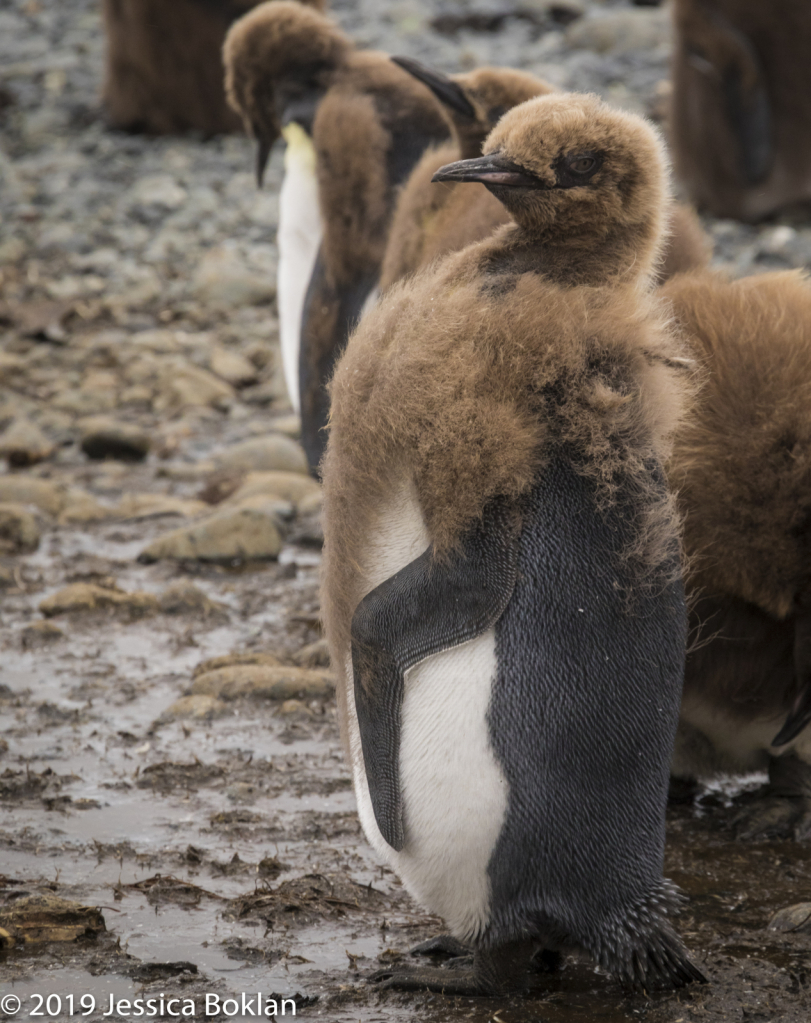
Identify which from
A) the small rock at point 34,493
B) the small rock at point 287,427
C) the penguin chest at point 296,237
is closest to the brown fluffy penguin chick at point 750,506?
the penguin chest at point 296,237

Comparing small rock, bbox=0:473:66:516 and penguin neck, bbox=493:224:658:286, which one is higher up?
penguin neck, bbox=493:224:658:286

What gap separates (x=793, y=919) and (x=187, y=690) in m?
1.53

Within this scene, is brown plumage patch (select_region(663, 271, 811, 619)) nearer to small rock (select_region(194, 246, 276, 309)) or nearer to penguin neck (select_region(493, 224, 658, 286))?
penguin neck (select_region(493, 224, 658, 286))

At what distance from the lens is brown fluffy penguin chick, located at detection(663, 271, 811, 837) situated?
222cm

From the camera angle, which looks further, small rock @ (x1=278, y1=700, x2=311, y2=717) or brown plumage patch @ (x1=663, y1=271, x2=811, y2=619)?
small rock @ (x1=278, y1=700, x2=311, y2=717)

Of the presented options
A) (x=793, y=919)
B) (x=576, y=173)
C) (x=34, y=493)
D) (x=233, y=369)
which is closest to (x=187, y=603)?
(x=34, y=493)

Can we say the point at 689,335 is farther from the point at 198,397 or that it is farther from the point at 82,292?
the point at 82,292

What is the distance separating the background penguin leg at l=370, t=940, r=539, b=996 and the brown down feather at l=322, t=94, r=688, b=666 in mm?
540

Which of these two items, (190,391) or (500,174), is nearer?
(500,174)

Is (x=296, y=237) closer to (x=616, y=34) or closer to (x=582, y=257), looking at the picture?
(x=582, y=257)

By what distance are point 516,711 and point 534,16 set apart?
386 inches

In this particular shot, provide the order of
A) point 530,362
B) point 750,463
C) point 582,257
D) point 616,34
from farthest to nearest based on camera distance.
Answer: point 616,34
point 750,463
point 582,257
point 530,362

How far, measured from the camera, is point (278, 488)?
185 inches

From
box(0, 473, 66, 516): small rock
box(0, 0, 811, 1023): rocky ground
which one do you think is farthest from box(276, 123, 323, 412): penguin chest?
box(0, 473, 66, 516): small rock
